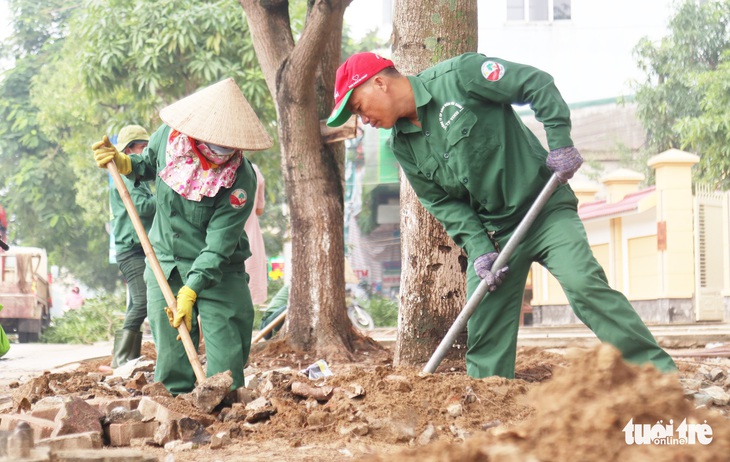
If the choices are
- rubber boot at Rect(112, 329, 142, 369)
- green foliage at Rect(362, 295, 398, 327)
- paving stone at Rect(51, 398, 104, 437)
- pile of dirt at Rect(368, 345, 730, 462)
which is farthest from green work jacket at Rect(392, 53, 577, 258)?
green foliage at Rect(362, 295, 398, 327)

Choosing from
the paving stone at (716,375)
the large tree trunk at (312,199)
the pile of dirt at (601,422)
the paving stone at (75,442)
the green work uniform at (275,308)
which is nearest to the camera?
the pile of dirt at (601,422)

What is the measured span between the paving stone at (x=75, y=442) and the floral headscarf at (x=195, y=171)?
167 centimetres

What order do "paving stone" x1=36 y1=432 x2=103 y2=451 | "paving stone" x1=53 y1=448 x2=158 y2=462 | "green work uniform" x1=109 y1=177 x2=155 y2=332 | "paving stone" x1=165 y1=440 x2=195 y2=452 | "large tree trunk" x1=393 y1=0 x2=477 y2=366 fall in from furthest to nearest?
"green work uniform" x1=109 y1=177 x2=155 y2=332, "large tree trunk" x1=393 y1=0 x2=477 y2=366, "paving stone" x1=165 y1=440 x2=195 y2=452, "paving stone" x1=36 y1=432 x2=103 y2=451, "paving stone" x1=53 y1=448 x2=158 y2=462

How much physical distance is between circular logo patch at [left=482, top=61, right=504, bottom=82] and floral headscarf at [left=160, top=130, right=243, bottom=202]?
1.49 meters

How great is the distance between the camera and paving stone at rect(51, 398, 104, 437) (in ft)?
13.8

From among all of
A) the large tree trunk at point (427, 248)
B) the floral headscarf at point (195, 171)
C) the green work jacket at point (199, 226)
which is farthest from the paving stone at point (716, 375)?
the floral headscarf at point (195, 171)

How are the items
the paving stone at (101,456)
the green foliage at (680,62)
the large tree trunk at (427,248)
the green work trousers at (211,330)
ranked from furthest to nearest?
the green foliage at (680,62)
the large tree trunk at (427,248)
the green work trousers at (211,330)
the paving stone at (101,456)

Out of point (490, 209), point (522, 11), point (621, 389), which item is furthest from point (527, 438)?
point (522, 11)

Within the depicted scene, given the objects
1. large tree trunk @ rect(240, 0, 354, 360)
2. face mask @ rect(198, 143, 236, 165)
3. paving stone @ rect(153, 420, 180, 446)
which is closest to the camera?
paving stone @ rect(153, 420, 180, 446)

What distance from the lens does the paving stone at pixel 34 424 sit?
419 cm

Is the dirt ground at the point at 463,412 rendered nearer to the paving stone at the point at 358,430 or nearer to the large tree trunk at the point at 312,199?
the paving stone at the point at 358,430

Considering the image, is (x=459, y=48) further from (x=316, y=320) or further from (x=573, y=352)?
(x=573, y=352)

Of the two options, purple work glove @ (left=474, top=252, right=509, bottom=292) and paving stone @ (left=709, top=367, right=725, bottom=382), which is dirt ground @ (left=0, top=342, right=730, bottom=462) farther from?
purple work glove @ (left=474, top=252, right=509, bottom=292)

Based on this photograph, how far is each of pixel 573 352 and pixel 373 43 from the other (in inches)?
1199
